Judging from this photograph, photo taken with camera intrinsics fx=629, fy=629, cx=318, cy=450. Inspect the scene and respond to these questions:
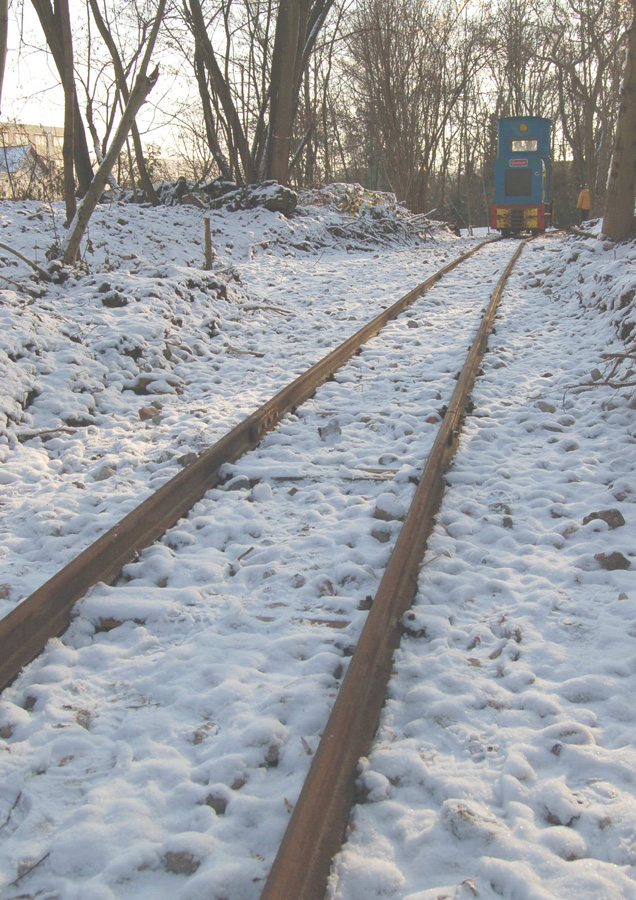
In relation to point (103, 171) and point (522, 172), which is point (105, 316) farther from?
point (522, 172)

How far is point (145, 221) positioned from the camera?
46.1 ft

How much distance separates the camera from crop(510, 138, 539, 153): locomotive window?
23.0 m

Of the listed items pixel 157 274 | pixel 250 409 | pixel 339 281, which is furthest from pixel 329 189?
pixel 250 409

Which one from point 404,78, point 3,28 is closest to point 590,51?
point 404,78

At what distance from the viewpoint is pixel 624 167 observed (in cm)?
944

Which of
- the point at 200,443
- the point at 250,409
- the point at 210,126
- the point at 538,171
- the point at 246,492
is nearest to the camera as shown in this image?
the point at 246,492

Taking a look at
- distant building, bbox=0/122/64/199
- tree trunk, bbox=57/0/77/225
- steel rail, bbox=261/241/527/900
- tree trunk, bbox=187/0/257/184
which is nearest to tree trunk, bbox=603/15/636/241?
tree trunk, bbox=57/0/77/225

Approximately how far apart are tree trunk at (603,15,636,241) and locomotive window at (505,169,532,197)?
13.9 meters

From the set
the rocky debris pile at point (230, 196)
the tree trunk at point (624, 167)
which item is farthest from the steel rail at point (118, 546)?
the rocky debris pile at point (230, 196)

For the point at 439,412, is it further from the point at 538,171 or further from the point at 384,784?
the point at 538,171

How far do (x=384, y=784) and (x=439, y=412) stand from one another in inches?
128

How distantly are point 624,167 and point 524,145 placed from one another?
15.6 meters

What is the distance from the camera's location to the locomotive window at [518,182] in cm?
2278

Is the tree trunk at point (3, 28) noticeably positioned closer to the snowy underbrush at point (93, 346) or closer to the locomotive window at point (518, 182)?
the snowy underbrush at point (93, 346)
